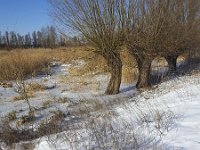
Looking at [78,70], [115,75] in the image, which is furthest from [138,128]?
[78,70]

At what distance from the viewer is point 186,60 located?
22.5 metres

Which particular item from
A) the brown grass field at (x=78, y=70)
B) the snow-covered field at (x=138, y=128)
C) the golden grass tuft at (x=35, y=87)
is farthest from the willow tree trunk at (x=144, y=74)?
the snow-covered field at (x=138, y=128)

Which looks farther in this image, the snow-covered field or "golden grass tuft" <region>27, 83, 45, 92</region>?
"golden grass tuft" <region>27, 83, 45, 92</region>

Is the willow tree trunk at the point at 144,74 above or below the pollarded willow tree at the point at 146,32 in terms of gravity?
below

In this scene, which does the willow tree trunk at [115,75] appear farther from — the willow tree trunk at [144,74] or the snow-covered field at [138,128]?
the snow-covered field at [138,128]

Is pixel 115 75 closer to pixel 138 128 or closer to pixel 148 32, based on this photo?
pixel 148 32

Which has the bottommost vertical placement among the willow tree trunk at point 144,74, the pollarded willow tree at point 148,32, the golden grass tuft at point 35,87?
the golden grass tuft at point 35,87

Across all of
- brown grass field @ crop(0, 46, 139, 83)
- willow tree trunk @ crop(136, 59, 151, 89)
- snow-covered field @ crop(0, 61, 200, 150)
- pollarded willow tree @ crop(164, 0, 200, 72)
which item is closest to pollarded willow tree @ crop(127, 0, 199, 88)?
willow tree trunk @ crop(136, 59, 151, 89)

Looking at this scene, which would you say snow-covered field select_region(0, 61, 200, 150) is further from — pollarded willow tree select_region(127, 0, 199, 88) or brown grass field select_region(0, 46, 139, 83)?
pollarded willow tree select_region(127, 0, 199, 88)

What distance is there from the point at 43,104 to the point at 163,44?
18.1 ft

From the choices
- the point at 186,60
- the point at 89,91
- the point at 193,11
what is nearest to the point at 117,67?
the point at 89,91

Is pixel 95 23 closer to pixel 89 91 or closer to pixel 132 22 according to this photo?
pixel 132 22

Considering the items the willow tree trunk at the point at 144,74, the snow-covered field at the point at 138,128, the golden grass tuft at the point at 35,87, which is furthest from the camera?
the golden grass tuft at the point at 35,87

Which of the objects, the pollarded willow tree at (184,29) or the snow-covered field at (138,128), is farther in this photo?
the pollarded willow tree at (184,29)
